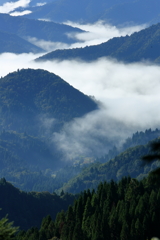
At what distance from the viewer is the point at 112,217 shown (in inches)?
5714

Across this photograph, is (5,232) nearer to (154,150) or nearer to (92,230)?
(154,150)

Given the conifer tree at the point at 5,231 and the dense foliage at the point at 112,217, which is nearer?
the conifer tree at the point at 5,231

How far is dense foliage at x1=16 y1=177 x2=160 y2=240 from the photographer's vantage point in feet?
463

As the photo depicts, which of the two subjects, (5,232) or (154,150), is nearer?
(154,150)

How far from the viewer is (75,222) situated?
163125mm

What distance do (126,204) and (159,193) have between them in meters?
8.78

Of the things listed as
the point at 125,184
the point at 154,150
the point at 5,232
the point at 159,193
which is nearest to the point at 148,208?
the point at 159,193

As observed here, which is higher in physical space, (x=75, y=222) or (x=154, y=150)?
(x=75, y=222)

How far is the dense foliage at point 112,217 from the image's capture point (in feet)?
463

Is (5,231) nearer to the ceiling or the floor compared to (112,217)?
nearer to the floor

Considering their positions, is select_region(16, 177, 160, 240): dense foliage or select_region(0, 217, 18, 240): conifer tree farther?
select_region(16, 177, 160, 240): dense foliage

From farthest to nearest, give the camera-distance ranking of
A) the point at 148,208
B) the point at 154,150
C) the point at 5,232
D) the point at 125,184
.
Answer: the point at 125,184, the point at 148,208, the point at 5,232, the point at 154,150

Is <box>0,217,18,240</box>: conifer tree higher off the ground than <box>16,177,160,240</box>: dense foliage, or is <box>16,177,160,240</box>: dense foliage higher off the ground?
<box>16,177,160,240</box>: dense foliage

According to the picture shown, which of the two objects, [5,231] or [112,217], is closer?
[5,231]
